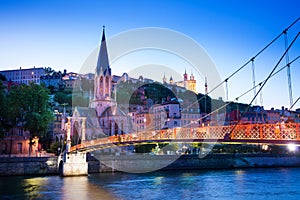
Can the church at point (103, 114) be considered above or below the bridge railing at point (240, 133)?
above

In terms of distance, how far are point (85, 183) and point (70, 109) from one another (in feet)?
209

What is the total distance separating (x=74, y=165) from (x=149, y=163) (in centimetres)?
1019

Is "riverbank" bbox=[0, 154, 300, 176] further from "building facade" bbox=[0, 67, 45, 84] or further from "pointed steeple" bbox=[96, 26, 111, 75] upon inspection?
"building facade" bbox=[0, 67, 45, 84]

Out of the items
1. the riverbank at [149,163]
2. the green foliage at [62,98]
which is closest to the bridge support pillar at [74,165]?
the riverbank at [149,163]

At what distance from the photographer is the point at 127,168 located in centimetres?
4038

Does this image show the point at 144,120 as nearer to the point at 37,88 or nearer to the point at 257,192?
the point at 37,88

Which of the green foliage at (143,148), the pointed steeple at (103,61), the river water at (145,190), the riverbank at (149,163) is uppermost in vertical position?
the pointed steeple at (103,61)

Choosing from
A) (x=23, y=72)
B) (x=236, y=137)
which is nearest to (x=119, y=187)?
(x=236, y=137)

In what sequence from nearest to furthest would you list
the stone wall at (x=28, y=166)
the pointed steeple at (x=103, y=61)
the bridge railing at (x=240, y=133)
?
the bridge railing at (x=240, y=133), the stone wall at (x=28, y=166), the pointed steeple at (x=103, y=61)

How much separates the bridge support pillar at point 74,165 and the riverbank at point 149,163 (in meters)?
1.86

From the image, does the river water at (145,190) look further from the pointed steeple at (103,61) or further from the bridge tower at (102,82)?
the pointed steeple at (103,61)

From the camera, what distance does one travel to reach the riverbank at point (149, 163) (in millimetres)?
34156

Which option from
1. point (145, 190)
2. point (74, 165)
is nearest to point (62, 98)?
point (74, 165)

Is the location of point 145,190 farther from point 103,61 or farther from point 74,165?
point 103,61
